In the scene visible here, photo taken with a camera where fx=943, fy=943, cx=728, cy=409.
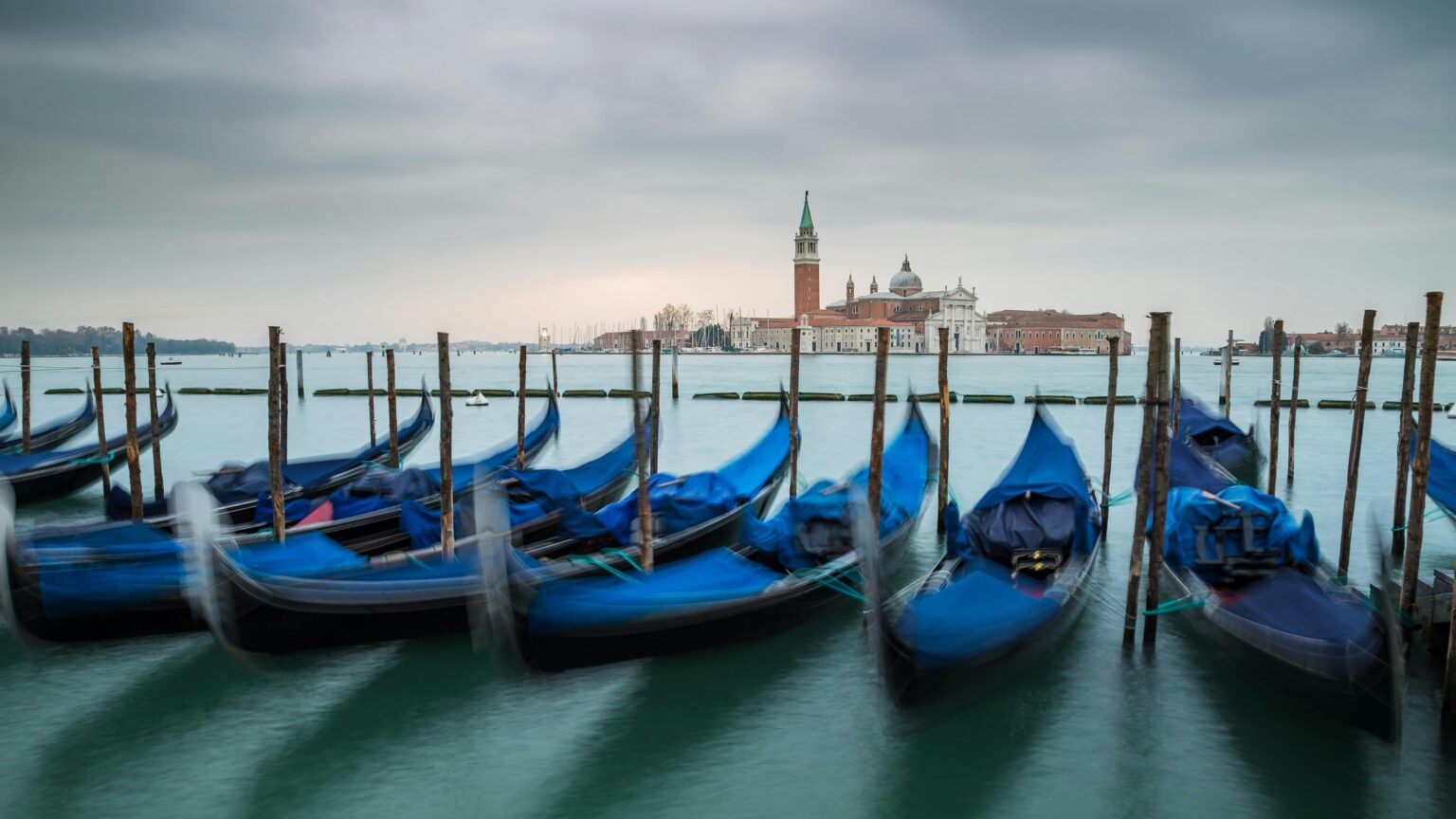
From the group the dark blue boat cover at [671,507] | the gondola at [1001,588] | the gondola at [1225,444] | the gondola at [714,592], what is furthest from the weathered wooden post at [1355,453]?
the dark blue boat cover at [671,507]

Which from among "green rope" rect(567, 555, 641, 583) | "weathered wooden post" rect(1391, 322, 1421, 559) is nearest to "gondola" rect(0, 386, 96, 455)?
"green rope" rect(567, 555, 641, 583)

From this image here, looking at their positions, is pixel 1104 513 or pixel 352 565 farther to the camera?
pixel 1104 513

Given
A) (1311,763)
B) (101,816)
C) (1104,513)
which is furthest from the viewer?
(1104,513)

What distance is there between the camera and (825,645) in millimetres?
4266

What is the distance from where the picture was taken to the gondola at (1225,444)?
8539 millimetres

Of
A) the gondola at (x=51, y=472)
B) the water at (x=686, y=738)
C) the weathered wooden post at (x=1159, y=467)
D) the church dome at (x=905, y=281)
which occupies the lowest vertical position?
the water at (x=686, y=738)

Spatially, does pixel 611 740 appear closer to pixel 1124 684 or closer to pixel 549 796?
pixel 549 796

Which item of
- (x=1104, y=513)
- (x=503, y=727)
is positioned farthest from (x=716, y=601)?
(x=1104, y=513)

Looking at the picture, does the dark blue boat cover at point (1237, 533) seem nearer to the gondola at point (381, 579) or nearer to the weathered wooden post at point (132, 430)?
the gondola at point (381, 579)

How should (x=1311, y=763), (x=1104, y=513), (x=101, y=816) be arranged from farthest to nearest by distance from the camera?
1. (x=1104, y=513)
2. (x=1311, y=763)
3. (x=101, y=816)

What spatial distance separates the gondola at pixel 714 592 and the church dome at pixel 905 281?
69426mm

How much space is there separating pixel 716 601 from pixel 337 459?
4267mm

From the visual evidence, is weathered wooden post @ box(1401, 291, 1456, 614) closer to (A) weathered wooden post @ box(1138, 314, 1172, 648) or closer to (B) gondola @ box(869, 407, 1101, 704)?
(A) weathered wooden post @ box(1138, 314, 1172, 648)

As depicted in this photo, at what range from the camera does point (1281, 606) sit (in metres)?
3.46
